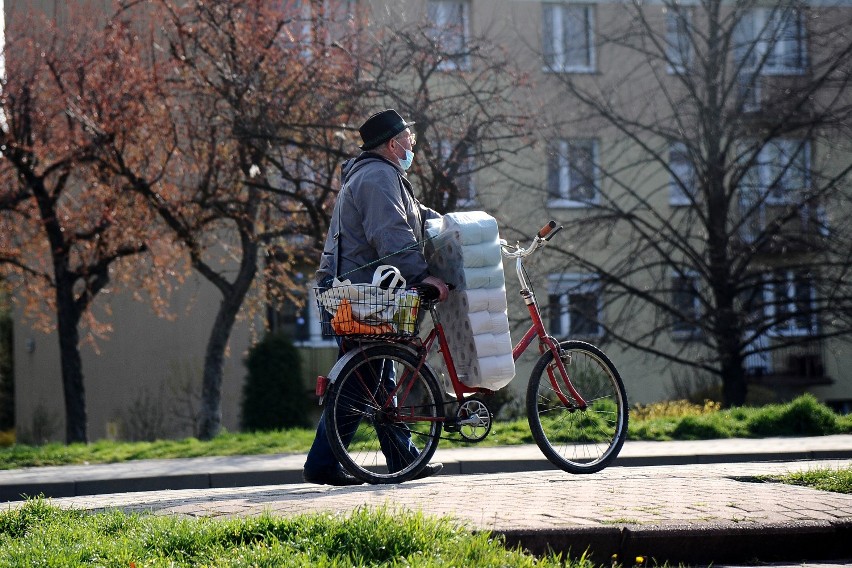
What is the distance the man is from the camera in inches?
272

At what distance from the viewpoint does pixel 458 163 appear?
51.7 ft

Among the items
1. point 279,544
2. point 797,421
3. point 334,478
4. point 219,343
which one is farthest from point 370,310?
point 219,343

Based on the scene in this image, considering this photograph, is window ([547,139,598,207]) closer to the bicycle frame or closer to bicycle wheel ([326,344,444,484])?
the bicycle frame

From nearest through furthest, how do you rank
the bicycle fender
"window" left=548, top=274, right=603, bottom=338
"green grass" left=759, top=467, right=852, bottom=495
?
1. "green grass" left=759, top=467, right=852, bottom=495
2. the bicycle fender
3. "window" left=548, top=274, right=603, bottom=338

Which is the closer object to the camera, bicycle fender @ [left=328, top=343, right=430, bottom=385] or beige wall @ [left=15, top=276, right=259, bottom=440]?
bicycle fender @ [left=328, top=343, right=430, bottom=385]

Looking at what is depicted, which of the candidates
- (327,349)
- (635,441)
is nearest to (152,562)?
(635,441)

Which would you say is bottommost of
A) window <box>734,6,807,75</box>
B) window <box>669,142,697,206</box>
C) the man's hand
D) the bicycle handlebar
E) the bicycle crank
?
the bicycle crank

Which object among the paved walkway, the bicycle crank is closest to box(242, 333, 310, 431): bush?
the paved walkway

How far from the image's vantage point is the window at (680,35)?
2286 centimetres

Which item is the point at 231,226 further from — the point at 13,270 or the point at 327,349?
the point at 327,349

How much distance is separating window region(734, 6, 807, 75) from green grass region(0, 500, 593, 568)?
1938 cm

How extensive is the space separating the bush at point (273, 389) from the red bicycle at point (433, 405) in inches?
693

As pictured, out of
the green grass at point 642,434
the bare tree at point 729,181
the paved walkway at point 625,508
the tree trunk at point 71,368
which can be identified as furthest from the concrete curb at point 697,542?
the bare tree at point 729,181

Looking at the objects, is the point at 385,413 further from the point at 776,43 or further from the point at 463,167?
the point at 776,43
